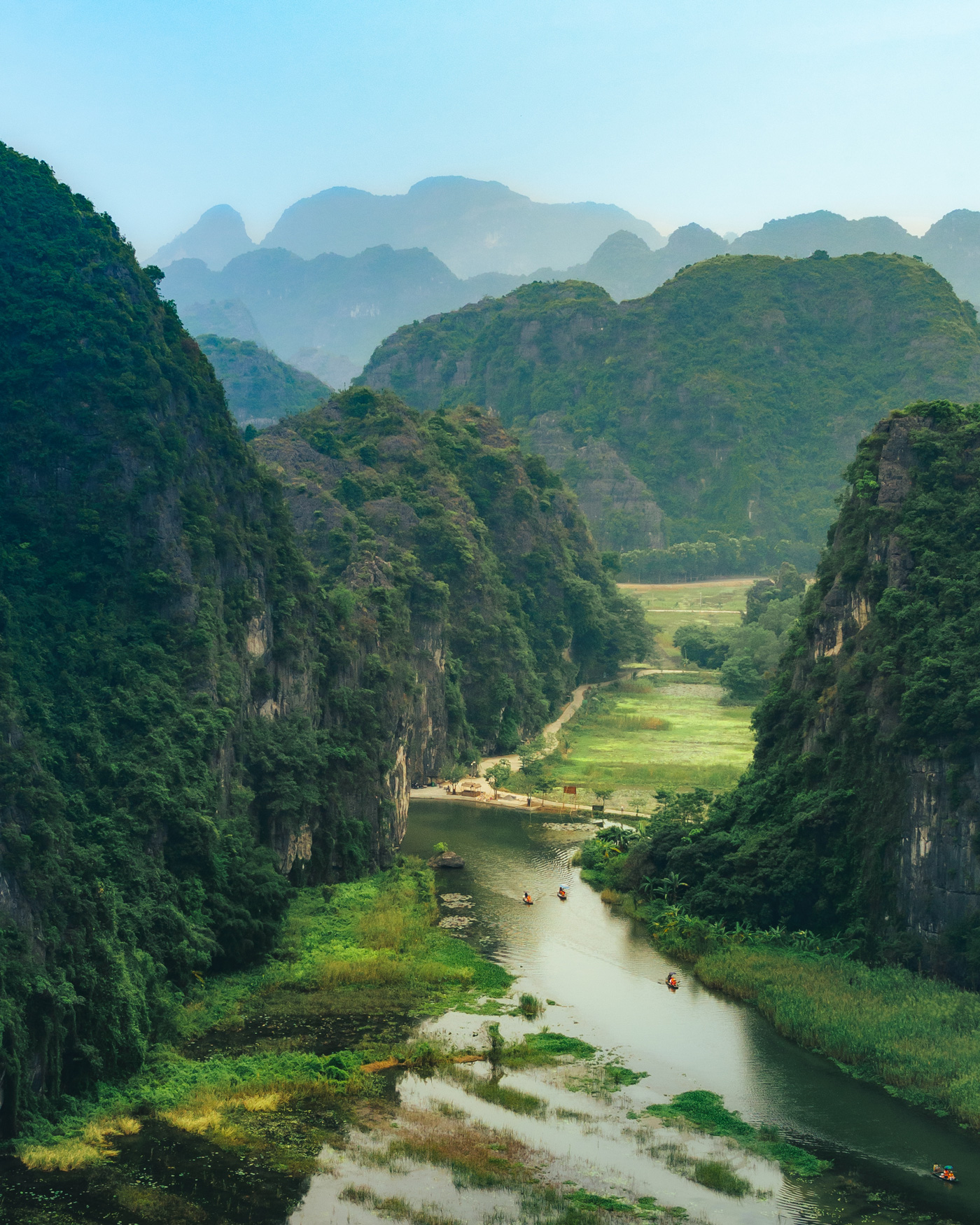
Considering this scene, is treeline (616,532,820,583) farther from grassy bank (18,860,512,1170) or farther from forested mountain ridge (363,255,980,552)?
grassy bank (18,860,512,1170)

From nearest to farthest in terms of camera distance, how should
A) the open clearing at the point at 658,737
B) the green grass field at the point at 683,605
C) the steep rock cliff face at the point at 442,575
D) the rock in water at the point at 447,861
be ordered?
the rock in water at the point at 447,861 → the steep rock cliff face at the point at 442,575 → the open clearing at the point at 658,737 → the green grass field at the point at 683,605

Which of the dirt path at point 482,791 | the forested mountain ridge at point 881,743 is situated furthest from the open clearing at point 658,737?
the forested mountain ridge at point 881,743

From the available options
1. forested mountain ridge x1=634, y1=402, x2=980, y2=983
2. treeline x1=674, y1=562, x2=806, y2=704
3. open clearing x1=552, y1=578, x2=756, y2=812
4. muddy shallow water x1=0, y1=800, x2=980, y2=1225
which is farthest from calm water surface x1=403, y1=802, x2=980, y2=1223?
treeline x1=674, y1=562, x2=806, y2=704

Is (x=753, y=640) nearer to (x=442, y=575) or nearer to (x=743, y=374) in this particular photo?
(x=442, y=575)

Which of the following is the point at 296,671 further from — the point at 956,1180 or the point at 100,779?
the point at 956,1180

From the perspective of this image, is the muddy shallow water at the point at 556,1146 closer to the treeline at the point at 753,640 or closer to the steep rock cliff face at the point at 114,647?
the steep rock cliff face at the point at 114,647

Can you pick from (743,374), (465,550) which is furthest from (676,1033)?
(743,374)

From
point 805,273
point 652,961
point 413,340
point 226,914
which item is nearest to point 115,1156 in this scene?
point 226,914
